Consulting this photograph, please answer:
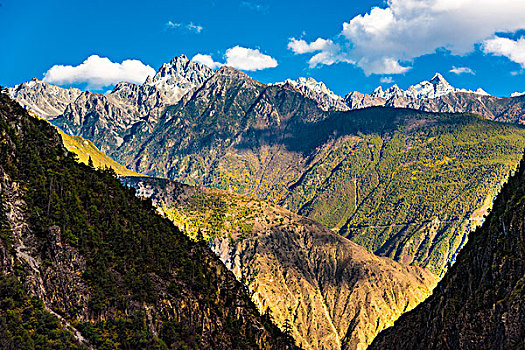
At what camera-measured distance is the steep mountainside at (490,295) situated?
126 metres

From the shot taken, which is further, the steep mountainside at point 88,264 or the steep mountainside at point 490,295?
the steep mountainside at point 490,295

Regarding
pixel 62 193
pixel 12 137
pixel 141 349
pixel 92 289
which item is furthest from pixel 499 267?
pixel 12 137

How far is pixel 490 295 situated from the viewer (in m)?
140

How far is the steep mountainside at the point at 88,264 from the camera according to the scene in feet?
359

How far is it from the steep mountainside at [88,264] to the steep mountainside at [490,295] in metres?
67.6

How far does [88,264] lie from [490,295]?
362ft

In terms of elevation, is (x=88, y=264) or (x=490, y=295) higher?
(x=88, y=264)

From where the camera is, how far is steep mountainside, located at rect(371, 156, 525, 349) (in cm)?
12594

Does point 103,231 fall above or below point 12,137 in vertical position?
below

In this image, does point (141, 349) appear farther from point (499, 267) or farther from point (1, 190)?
point (499, 267)

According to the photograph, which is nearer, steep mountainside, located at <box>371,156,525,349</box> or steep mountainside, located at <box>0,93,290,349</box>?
steep mountainside, located at <box>0,93,290,349</box>

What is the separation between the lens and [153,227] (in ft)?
586

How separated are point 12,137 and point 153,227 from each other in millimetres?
59609

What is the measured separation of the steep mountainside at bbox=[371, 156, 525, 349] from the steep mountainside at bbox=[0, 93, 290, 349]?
67621 mm
